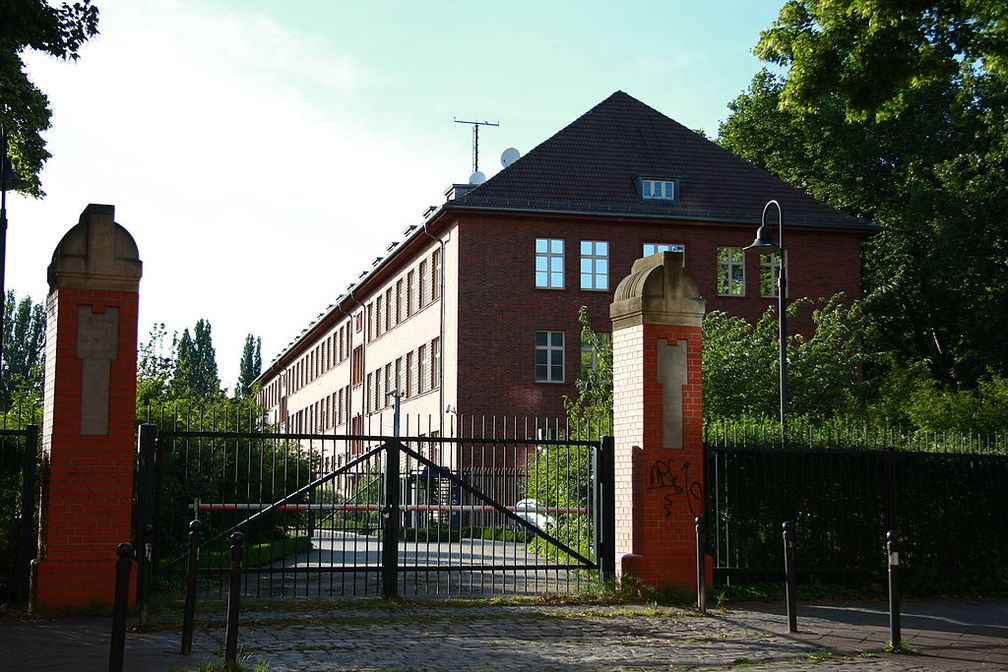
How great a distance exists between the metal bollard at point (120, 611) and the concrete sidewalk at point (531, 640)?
1.34 meters

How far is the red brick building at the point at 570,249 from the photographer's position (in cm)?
4206

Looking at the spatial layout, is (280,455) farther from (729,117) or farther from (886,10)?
(729,117)

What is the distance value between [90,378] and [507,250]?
30.2m

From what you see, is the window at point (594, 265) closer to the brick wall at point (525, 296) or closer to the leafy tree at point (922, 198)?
the brick wall at point (525, 296)

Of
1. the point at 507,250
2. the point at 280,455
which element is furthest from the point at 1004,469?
the point at 507,250

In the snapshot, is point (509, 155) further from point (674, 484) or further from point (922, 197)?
point (674, 484)

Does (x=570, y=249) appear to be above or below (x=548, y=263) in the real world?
above

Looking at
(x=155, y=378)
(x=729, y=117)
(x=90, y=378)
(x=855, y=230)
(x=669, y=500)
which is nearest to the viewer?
(x=90, y=378)

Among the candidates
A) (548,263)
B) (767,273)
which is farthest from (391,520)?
(767,273)

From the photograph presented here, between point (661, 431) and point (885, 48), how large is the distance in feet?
20.8

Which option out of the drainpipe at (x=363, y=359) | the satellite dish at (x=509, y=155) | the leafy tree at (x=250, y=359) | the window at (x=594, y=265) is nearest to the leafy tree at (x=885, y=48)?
the window at (x=594, y=265)

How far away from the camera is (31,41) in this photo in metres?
16.5

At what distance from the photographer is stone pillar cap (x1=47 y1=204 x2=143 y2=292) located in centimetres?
1280

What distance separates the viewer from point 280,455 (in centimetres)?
2122
